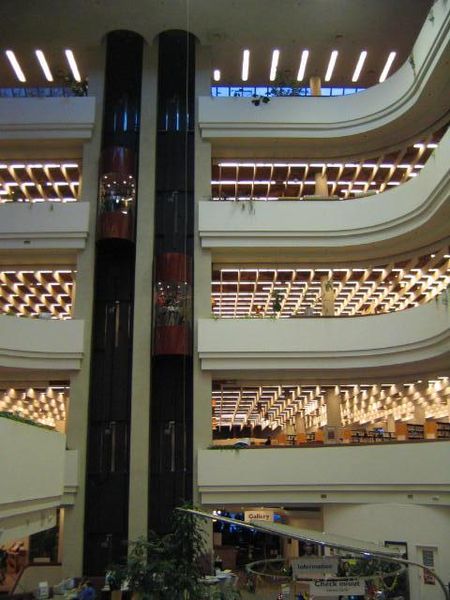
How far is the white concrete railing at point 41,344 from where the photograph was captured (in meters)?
19.1

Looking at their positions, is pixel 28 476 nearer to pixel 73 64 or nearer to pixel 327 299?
pixel 327 299

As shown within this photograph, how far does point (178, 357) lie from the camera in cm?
1997

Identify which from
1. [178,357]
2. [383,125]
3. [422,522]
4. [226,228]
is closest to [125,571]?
[422,522]

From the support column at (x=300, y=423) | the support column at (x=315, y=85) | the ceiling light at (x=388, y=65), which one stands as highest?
the ceiling light at (x=388, y=65)

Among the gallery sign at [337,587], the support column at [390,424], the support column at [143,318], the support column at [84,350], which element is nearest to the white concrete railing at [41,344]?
the support column at [84,350]

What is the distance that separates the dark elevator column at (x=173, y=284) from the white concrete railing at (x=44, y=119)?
251cm

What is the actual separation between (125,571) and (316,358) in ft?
39.3

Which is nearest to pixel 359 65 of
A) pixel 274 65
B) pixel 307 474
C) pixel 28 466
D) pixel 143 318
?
pixel 274 65

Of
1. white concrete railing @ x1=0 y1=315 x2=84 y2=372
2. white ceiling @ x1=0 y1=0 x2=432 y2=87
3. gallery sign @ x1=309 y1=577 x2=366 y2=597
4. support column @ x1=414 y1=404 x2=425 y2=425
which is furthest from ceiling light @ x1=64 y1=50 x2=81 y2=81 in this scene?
gallery sign @ x1=309 y1=577 x2=366 y2=597

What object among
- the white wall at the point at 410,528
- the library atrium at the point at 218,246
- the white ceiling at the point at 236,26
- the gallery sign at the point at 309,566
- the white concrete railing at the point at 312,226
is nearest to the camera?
the gallery sign at the point at 309,566

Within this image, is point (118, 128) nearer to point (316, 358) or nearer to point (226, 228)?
point (226, 228)

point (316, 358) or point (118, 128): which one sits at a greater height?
point (118, 128)

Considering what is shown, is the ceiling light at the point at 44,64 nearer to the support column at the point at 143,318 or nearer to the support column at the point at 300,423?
the support column at the point at 143,318

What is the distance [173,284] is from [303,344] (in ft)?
14.0
